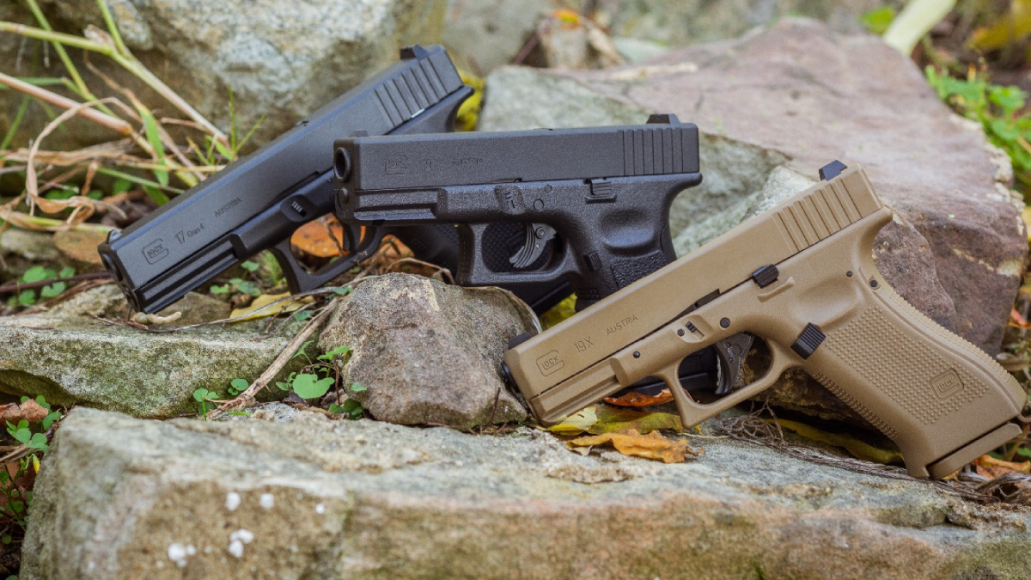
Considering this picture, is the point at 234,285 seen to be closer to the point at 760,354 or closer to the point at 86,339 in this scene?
the point at 86,339

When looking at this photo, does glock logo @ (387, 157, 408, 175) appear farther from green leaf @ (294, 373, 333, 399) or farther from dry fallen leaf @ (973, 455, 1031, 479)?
dry fallen leaf @ (973, 455, 1031, 479)

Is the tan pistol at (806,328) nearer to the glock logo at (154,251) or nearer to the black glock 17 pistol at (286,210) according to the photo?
the black glock 17 pistol at (286,210)

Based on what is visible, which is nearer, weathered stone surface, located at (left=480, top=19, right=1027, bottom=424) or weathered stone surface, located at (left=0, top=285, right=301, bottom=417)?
weathered stone surface, located at (left=0, top=285, right=301, bottom=417)

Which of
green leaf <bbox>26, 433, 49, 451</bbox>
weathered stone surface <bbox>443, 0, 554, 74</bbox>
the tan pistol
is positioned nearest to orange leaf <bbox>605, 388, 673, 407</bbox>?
the tan pistol

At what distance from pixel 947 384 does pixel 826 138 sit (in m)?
1.94

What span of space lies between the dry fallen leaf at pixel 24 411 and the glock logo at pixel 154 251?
24.4 inches

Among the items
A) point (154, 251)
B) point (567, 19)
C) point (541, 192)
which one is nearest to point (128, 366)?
point (154, 251)

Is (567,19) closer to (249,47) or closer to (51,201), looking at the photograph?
(249,47)

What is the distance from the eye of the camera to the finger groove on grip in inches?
106

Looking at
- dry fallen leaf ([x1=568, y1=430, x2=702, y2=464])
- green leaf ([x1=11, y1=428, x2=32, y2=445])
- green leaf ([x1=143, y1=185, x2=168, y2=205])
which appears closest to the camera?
dry fallen leaf ([x1=568, y1=430, x2=702, y2=464])

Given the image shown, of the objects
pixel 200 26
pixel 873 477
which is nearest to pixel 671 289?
pixel 873 477

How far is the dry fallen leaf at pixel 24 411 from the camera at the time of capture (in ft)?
8.80

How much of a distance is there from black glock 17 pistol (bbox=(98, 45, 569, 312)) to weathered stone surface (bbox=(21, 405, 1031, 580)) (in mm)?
965

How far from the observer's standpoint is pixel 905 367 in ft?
8.86
